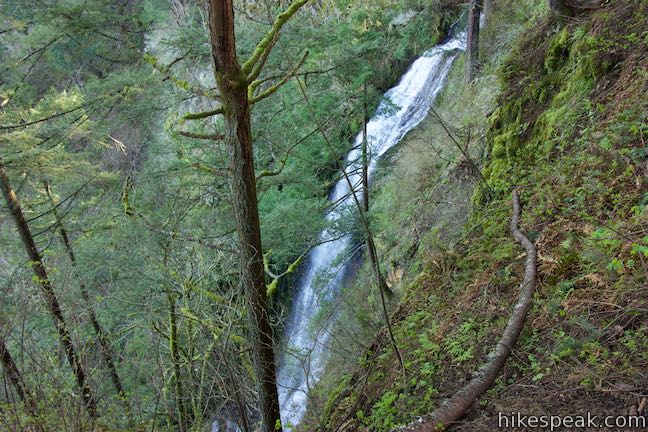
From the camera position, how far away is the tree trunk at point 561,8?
6.31 meters

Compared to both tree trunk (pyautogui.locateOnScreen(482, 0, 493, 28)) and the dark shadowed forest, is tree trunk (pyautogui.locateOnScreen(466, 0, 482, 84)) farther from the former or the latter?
tree trunk (pyautogui.locateOnScreen(482, 0, 493, 28))

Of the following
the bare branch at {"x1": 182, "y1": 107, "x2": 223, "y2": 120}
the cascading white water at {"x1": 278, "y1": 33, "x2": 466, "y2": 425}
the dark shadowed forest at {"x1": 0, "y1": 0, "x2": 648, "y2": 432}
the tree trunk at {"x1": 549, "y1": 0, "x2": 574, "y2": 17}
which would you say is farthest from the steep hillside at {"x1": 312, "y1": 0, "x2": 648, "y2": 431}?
Answer: the cascading white water at {"x1": 278, "y1": 33, "x2": 466, "y2": 425}

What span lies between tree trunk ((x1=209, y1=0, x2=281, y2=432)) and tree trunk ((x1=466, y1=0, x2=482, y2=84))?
29.0 feet

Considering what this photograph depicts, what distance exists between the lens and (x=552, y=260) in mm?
3754

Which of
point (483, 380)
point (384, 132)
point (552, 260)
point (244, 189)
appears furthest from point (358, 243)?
point (483, 380)

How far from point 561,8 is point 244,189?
5504mm

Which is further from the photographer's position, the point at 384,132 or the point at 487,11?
the point at 384,132

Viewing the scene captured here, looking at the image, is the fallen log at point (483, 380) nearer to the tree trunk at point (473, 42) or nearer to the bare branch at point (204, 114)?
the bare branch at point (204, 114)

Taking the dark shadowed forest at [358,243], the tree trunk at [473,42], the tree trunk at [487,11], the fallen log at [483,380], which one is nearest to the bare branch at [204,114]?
the dark shadowed forest at [358,243]

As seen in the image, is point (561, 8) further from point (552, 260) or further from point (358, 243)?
point (358, 243)

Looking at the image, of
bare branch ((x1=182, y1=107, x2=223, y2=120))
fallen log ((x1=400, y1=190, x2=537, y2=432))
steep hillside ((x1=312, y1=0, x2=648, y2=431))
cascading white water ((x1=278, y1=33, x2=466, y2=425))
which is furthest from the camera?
cascading white water ((x1=278, y1=33, x2=466, y2=425))

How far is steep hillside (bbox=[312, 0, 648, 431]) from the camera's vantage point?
9.29ft

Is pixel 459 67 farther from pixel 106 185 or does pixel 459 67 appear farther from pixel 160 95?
pixel 106 185

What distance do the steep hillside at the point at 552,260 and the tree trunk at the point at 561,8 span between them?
132 millimetres
